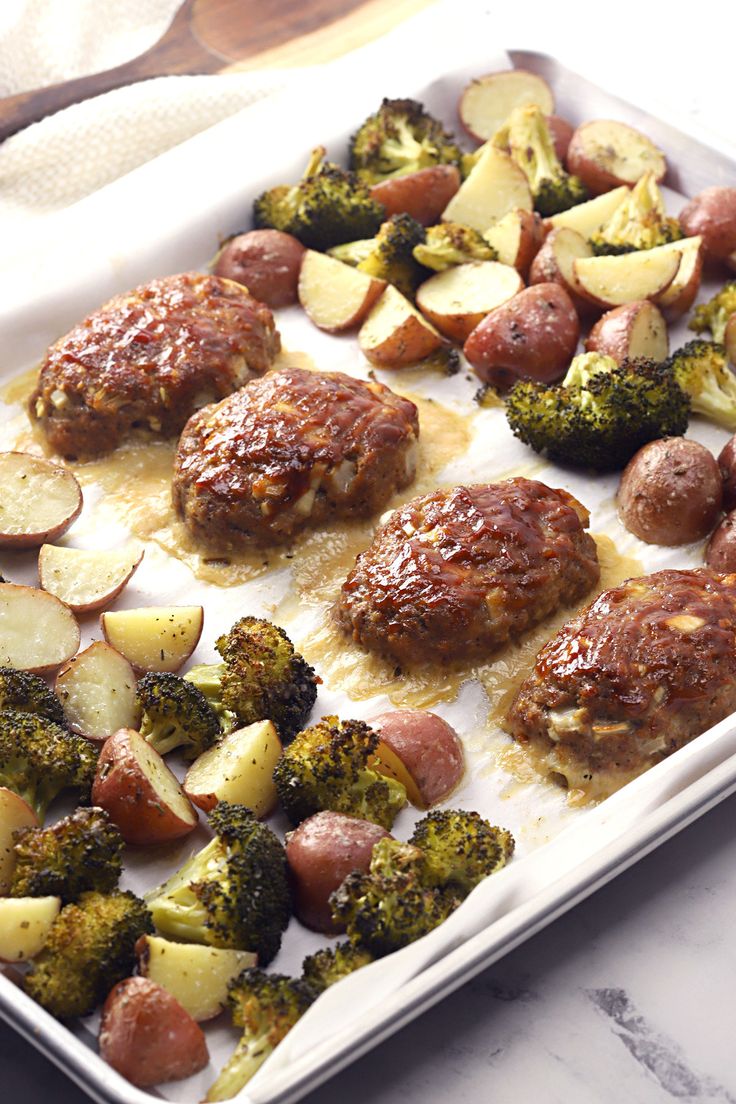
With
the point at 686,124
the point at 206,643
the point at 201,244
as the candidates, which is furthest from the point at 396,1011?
the point at 686,124

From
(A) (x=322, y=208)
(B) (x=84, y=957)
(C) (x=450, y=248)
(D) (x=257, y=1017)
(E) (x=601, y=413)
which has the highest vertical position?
(A) (x=322, y=208)

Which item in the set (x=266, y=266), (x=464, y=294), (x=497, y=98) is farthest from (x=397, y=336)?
(x=497, y=98)

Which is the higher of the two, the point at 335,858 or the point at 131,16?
the point at 131,16

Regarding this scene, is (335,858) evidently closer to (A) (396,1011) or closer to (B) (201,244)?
(A) (396,1011)

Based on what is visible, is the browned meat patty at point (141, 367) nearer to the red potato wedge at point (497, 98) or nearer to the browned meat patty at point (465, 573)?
the browned meat patty at point (465, 573)

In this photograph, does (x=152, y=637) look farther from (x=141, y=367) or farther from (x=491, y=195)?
(x=491, y=195)

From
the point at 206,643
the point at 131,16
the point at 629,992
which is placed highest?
the point at 131,16
